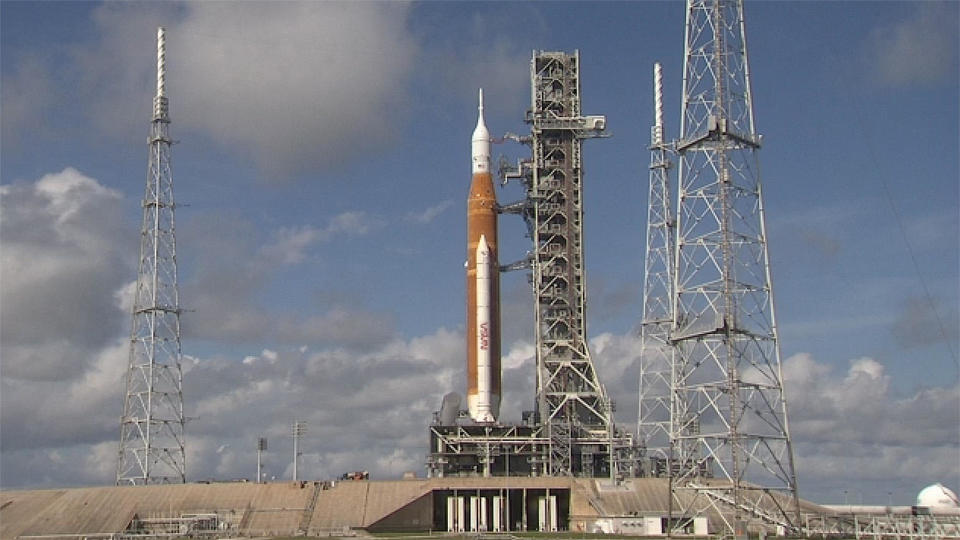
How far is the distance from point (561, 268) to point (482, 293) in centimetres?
886

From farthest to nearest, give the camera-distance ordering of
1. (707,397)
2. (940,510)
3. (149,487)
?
(149,487)
(940,510)
(707,397)

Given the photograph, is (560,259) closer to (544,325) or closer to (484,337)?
(544,325)

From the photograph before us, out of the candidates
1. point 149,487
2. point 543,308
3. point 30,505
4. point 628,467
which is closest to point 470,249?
point 543,308

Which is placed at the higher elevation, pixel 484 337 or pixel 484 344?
pixel 484 337

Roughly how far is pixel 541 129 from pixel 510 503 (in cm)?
3629

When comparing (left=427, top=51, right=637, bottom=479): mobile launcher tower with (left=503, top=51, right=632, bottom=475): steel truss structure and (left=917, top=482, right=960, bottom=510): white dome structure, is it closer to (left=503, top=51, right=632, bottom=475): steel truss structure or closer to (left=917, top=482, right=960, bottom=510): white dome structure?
(left=503, top=51, right=632, bottom=475): steel truss structure

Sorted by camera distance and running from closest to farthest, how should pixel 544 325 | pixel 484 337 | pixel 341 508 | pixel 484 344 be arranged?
1. pixel 341 508
2. pixel 484 344
3. pixel 484 337
4. pixel 544 325

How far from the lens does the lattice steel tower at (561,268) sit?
376ft

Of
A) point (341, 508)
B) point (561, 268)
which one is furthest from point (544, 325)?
point (341, 508)

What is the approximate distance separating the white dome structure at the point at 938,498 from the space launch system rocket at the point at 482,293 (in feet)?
123

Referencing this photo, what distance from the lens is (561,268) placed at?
119750mm

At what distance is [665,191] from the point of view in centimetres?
11488

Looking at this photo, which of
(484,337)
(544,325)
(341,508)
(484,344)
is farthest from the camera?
(544,325)

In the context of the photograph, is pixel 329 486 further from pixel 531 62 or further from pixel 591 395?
pixel 531 62
